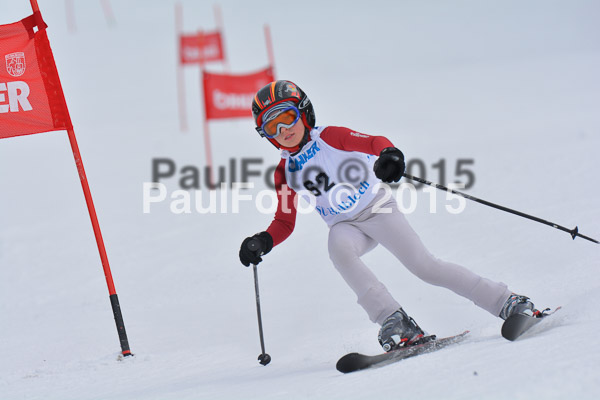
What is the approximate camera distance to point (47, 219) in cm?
796

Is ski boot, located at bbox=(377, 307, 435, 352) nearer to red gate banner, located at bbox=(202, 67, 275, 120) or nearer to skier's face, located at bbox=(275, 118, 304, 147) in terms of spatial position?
skier's face, located at bbox=(275, 118, 304, 147)

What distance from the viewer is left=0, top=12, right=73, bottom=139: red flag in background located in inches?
153

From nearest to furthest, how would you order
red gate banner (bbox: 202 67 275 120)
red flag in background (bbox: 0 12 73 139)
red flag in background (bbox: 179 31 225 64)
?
red flag in background (bbox: 0 12 73 139)
red gate banner (bbox: 202 67 275 120)
red flag in background (bbox: 179 31 225 64)

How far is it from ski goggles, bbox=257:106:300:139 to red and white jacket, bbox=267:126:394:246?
0.53 feet

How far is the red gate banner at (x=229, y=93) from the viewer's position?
9641 millimetres

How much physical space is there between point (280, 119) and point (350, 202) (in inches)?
23.9

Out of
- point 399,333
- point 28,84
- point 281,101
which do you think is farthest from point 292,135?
point 28,84

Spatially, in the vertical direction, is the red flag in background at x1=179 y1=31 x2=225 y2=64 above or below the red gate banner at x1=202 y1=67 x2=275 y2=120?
above


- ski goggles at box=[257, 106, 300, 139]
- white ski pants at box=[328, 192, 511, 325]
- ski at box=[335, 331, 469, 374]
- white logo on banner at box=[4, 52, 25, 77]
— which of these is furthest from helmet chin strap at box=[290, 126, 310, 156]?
white logo on banner at box=[4, 52, 25, 77]

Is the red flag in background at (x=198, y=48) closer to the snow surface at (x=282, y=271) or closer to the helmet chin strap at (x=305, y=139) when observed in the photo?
the snow surface at (x=282, y=271)

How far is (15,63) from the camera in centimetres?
391

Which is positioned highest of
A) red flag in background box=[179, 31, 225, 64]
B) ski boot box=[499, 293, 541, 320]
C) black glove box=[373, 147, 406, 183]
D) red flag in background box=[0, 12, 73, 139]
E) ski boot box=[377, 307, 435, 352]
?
red flag in background box=[179, 31, 225, 64]

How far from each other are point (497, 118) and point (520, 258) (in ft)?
28.3

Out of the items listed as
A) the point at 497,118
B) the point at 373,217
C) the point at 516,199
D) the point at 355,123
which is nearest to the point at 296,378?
the point at 373,217
